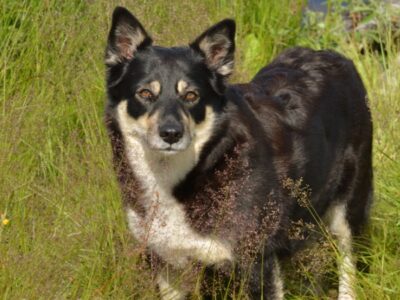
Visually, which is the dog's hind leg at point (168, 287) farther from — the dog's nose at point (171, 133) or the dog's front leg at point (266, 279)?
the dog's nose at point (171, 133)

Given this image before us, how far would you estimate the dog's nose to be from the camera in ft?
13.8

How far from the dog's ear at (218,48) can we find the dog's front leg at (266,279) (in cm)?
96

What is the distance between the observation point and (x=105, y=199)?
4734 millimetres

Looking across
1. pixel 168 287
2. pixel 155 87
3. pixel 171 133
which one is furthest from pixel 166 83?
pixel 168 287

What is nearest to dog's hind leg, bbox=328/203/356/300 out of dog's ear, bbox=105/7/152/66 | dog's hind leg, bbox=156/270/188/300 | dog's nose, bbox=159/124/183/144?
dog's hind leg, bbox=156/270/188/300

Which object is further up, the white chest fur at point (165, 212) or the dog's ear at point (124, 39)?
the dog's ear at point (124, 39)

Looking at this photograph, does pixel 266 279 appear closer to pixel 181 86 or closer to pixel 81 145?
pixel 181 86

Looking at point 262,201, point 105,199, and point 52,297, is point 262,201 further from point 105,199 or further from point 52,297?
point 52,297

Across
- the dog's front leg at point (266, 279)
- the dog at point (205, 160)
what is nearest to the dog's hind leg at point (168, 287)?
the dog at point (205, 160)

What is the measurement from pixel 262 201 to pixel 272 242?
0.24 metres

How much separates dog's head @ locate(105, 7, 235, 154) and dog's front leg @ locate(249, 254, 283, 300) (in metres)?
0.65

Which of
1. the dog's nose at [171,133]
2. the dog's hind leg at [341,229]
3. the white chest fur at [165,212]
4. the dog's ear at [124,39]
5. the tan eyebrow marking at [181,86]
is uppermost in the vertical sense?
the dog's ear at [124,39]

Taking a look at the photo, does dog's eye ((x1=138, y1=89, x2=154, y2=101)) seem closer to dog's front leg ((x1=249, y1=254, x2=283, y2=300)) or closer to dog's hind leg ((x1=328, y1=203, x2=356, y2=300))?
dog's front leg ((x1=249, y1=254, x2=283, y2=300))

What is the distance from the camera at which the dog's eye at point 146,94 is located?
441 centimetres
